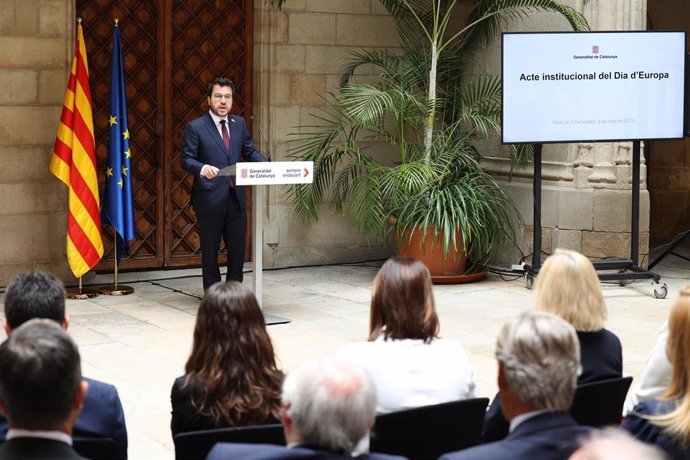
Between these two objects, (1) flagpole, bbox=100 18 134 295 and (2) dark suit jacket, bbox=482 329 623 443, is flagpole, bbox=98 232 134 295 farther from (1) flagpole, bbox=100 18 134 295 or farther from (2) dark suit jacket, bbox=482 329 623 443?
(2) dark suit jacket, bbox=482 329 623 443

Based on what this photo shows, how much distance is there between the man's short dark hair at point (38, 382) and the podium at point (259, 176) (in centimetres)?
524

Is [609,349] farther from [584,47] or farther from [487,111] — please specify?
[487,111]

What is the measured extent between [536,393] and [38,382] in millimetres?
1168

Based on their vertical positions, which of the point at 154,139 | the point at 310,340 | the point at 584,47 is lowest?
the point at 310,340

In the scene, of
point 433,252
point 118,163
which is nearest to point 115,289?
point 118,163

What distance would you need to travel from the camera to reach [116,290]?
987 centimetres

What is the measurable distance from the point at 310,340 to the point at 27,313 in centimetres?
417

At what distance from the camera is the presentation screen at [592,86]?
32.1 ft

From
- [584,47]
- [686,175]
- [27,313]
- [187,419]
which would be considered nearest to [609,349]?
[187,419]

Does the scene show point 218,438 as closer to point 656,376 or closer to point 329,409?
point 329,409

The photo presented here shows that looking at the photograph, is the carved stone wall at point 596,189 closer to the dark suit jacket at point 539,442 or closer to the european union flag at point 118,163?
the european union flag at point 118,163

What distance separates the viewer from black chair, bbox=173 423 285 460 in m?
3.55

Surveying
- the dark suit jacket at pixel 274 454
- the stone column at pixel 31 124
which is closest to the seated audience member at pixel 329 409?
the dark suit jacket at pixel 274 454

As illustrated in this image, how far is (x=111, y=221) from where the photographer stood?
9766 millimetres
